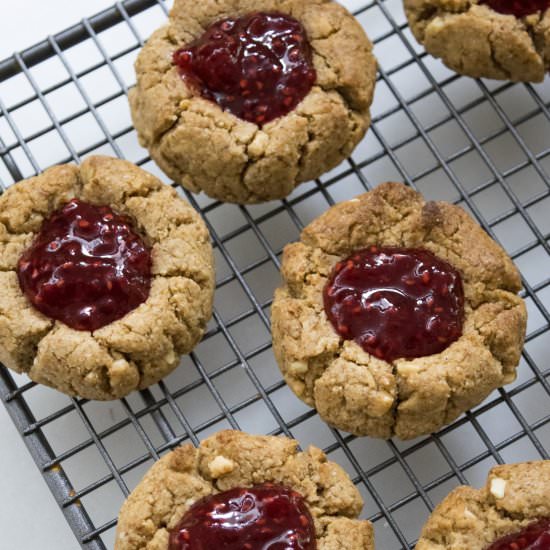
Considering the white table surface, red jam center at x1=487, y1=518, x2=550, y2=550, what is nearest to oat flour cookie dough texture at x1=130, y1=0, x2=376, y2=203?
the white table surface

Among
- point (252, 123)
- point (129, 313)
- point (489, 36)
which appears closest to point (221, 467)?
point (129, 313)

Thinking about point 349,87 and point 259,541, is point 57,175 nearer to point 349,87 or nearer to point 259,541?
point 349,87

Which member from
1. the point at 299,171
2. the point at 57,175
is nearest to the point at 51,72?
the point at 57,175

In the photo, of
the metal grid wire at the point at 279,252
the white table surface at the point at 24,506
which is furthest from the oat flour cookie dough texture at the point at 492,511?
the white table surface at the point at 24,506

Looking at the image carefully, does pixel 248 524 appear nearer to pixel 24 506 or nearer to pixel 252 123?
pixel 24 506

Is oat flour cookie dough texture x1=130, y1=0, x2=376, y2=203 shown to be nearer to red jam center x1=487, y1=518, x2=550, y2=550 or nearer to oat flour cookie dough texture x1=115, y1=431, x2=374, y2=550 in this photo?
oat flour cookie dough texture x1=115, y1=431, x2=374, y2=550

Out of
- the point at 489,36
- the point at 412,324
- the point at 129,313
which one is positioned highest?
the point at 489,36

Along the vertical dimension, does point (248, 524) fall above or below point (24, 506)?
above
